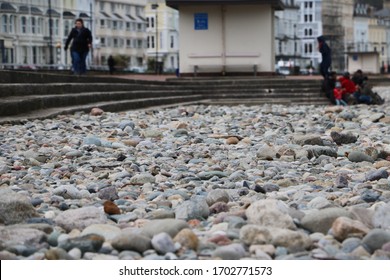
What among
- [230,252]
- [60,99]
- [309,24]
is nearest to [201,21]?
[60,99]

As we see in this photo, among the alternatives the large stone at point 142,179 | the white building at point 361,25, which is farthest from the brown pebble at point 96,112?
the white building at point 361,25

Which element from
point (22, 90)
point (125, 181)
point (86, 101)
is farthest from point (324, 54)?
point (125, 181)

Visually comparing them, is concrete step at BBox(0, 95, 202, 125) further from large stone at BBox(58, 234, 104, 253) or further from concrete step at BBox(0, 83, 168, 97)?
large stone at BBox(58, 234, 104, 253)

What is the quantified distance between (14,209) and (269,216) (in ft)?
4.93

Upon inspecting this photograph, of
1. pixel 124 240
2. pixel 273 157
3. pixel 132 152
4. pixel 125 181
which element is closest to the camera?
pixel 124 240

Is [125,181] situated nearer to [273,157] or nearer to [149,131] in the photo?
[273,157]

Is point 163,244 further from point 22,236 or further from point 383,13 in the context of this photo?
point 383,13

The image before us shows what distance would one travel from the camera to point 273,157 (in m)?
9.97

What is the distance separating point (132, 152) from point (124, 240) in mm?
5693

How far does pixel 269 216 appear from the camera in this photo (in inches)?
214

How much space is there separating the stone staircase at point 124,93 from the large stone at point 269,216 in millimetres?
8862

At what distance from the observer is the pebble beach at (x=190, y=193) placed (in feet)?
16.0

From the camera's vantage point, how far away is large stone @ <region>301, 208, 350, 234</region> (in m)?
5.38

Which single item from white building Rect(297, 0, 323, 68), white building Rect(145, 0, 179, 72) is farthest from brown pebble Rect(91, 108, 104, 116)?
white building Rect(297, 0, 323, 68)
